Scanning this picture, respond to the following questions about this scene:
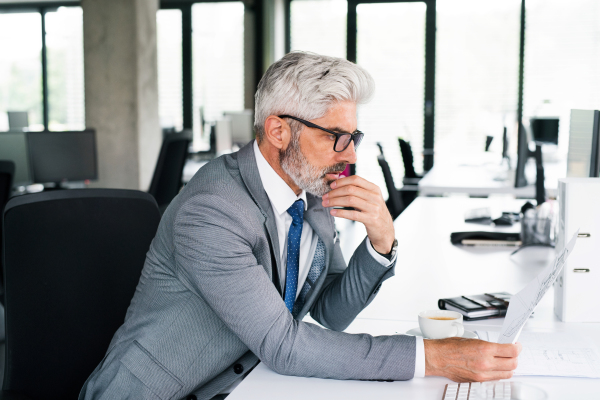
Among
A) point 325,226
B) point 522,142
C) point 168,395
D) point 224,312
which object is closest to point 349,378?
point 224,312

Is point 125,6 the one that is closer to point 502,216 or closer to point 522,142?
point 522,142

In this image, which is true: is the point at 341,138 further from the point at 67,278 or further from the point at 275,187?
the point at 67,278

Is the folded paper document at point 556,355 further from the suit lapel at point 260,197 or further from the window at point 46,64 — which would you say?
the window at point 46,64

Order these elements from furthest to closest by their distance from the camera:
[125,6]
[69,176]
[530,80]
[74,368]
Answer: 1. [530,80]
2. [125,6]
3. [69,176]
4. [74,368]

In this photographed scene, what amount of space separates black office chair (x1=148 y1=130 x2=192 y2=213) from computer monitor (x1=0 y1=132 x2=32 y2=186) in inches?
54.2

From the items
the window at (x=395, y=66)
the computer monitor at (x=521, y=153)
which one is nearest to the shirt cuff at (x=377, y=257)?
the computer monitor at (x=521, y=153)

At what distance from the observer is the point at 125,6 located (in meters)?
6.36

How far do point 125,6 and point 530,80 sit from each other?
5217 millimetres

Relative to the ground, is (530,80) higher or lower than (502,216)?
higher

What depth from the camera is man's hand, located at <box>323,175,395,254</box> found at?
4.58 feet

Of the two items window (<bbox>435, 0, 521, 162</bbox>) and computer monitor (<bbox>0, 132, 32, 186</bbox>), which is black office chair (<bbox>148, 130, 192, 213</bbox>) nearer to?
computer monitor (<bbox>0, 132, 32, 186</bbox>)

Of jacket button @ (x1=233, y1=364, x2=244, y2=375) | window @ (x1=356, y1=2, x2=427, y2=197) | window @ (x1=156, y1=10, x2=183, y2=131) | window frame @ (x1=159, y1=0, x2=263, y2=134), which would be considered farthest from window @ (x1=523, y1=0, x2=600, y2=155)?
jacket button @ (x1=233, y1=364, x2=244, y2=375)

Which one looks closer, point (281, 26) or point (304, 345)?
point (304, 345)

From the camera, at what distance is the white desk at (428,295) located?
1171 millimetres
